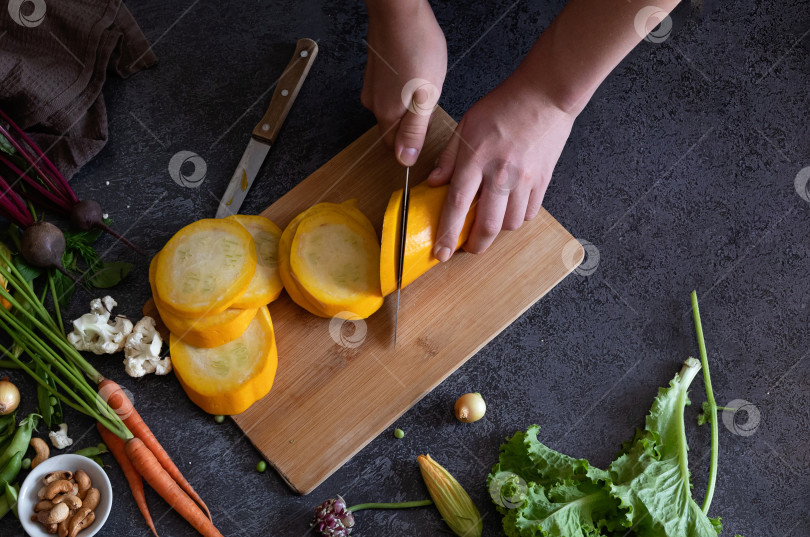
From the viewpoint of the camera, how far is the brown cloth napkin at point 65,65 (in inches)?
75.5

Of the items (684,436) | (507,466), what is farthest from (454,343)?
(684,436)

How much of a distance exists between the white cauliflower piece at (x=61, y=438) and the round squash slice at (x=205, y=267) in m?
0.45

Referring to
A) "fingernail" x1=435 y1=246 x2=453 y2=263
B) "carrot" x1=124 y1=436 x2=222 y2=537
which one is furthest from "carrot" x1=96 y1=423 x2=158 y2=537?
"fingernail" x1=435 y1=246 x2=453 y2=263

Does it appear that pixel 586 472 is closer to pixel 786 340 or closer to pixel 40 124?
pixel 786 340

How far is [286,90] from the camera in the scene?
6.79 feet

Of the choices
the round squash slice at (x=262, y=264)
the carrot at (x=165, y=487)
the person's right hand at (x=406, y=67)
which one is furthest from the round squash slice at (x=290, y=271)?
the carrot at (x=165, y=487)

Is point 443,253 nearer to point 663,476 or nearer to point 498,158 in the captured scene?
point 498,158

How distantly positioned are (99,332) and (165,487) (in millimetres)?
440

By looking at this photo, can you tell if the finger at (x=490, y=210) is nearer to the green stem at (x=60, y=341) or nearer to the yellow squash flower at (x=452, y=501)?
the yellow squash flower at (x=452, y=501)

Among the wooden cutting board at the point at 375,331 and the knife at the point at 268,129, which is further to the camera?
the knife at the point at 268,129

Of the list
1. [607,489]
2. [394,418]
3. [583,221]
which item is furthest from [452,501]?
[583,221]

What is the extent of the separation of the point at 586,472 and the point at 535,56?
1070 millimetres

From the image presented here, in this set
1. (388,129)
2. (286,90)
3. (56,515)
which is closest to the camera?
(56,515)

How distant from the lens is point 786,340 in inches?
82.8
